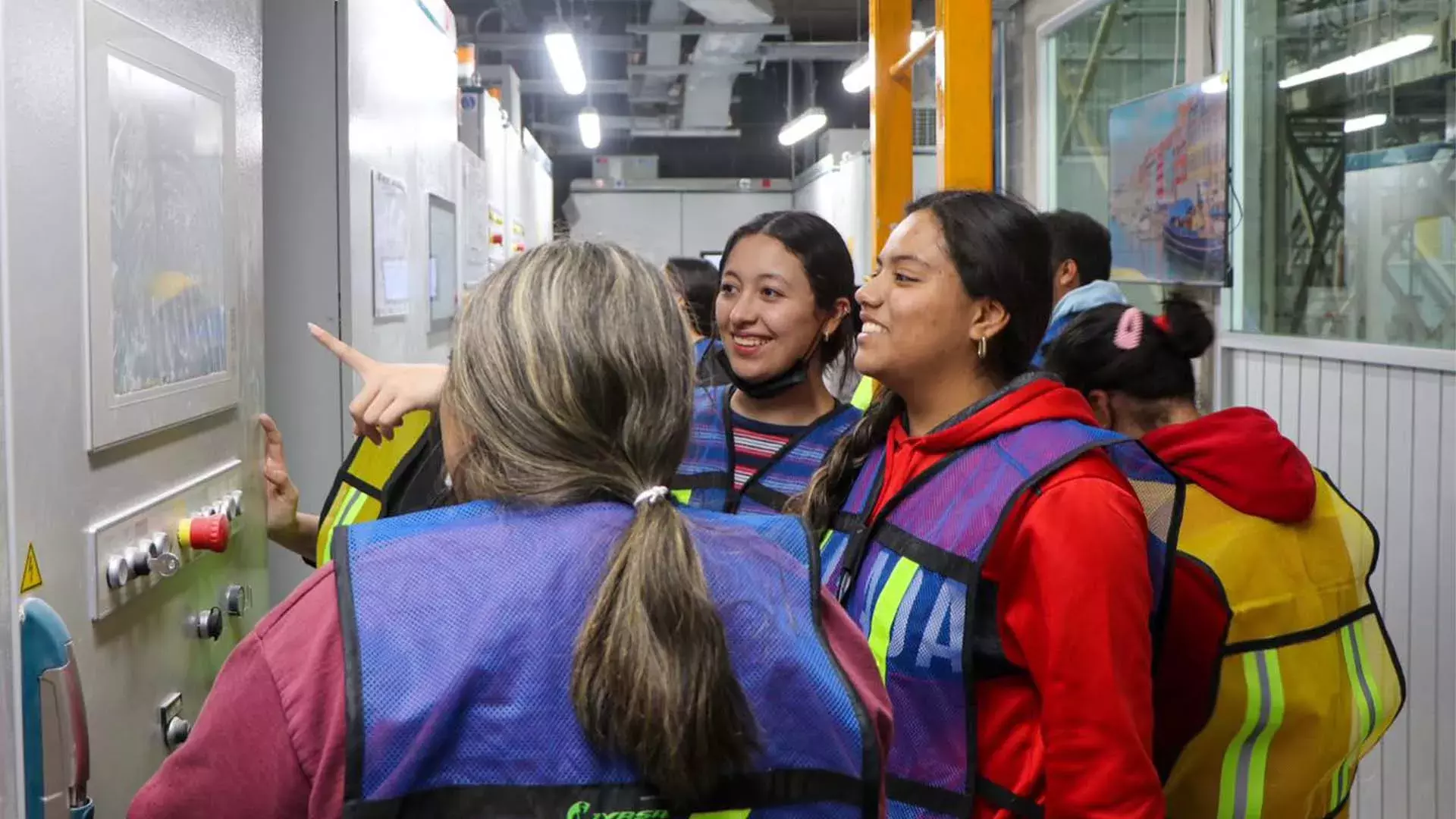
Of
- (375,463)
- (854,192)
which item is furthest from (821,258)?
(854,192)

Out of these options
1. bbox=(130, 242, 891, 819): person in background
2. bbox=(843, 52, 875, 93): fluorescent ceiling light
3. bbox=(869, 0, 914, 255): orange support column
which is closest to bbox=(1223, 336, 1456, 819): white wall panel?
bbox=(869, 0, 914, 255): orange support column

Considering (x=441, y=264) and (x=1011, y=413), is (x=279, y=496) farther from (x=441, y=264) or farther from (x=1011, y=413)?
(x=441, y=264)

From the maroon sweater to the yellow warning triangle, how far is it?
550mm

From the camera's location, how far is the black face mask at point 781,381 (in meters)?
2.58

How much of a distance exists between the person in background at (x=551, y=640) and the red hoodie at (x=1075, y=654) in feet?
1.60

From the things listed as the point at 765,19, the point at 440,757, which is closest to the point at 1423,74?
the point at 440,757

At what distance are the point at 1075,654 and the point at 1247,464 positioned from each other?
63 centimetres

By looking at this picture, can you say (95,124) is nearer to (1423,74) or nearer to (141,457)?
(141,457)

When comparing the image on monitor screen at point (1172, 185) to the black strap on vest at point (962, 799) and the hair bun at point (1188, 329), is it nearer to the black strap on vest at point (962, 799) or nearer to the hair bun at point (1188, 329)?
the hair bun at point (1188, 329)

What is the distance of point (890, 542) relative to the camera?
72.3 inches

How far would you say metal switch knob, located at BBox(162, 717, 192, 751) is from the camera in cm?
207

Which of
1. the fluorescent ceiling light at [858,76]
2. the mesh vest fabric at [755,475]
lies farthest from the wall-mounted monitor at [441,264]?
the fluorescent ceiling light at [858,76]

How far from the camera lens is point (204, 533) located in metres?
2.05

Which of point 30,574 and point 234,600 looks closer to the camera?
point 30,574
